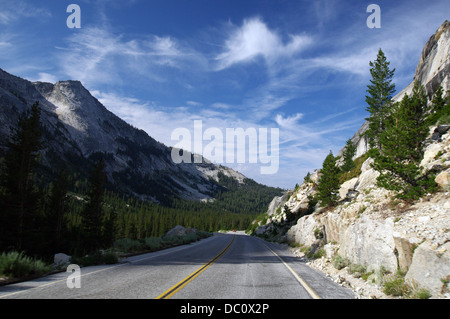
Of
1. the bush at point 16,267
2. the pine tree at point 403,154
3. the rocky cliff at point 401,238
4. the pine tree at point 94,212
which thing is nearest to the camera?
the rocky cliff at point 401,238

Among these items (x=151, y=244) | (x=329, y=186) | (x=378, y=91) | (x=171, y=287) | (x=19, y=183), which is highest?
(x=378, y=91)

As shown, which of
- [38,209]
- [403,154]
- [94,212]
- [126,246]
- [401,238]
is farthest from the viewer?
[94,212]

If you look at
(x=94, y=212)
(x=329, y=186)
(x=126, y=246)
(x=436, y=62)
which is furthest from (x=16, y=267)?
(x=436, y=62)

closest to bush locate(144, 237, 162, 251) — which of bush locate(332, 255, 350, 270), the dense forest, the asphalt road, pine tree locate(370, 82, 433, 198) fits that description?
the dense forest

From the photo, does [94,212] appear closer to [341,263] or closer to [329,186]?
[329,186]

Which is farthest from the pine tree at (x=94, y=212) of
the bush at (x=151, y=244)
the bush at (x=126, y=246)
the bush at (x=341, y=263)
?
the bush at (x=341, y=263)

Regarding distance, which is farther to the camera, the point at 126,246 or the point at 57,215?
the point at 57,215

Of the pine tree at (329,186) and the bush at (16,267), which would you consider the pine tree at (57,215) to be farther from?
the pine tree at (329,186)

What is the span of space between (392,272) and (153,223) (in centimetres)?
10165

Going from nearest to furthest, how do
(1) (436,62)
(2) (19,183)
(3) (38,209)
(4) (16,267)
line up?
(4) (16,267) < (2) (19,183) < (1) (436,62) < (3) (38,209)

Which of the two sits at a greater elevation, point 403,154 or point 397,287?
point 403,154
